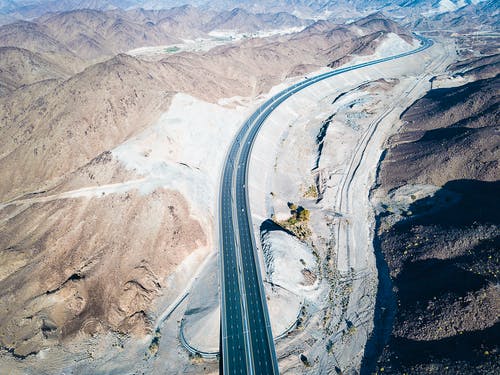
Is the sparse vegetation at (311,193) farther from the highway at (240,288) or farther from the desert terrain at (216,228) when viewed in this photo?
the highway at (240,288)

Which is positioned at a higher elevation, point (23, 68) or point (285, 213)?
point (23, 68)

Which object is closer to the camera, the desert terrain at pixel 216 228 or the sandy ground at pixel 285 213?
the desert terrain at pixel 216 228

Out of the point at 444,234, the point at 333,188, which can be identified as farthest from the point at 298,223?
the point at 444,234

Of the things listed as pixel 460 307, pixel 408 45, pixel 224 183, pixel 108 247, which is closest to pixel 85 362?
pixel 108 247

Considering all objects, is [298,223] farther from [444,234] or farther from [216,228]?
[444,234]

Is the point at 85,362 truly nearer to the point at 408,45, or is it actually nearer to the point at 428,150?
the point at 428,150

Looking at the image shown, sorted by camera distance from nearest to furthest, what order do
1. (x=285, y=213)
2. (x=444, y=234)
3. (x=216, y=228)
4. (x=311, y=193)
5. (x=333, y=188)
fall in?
(x=444, y=234) → (x=216, y=228) → (x=285, y=213) → (x=311, y=193) → (x=333, y=188)

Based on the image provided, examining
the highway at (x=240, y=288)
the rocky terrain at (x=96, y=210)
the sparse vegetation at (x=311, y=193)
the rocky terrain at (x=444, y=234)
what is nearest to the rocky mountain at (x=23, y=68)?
the rocky terrain at (x=96, y=210)
